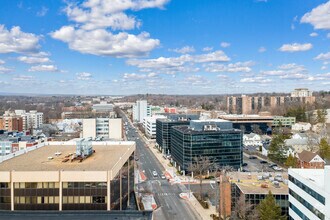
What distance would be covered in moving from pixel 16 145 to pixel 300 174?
64.6 m

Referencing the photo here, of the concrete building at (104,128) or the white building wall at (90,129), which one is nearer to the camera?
the concrete building at (104,128)

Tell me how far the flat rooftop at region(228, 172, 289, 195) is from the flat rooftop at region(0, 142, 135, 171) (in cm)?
1605

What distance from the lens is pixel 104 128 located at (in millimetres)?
100438

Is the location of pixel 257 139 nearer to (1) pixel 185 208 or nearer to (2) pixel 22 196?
(1) pixel 185 208

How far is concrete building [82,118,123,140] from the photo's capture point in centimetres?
9881

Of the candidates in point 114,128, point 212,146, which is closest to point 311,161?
point 212,146

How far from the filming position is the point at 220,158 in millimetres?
75062

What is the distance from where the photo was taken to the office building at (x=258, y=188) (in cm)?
4622

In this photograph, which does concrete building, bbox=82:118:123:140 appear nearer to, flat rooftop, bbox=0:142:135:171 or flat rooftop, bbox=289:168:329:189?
flat rooftop, bbox=0:142:135:171

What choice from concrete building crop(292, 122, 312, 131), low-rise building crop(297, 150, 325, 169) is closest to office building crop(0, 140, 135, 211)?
low-rise building crop(297, 150, 325, 169)

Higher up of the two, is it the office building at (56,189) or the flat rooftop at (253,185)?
the office building at (56,189)

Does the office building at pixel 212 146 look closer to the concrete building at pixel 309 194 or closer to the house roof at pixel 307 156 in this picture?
the house roof at pixel 307 156

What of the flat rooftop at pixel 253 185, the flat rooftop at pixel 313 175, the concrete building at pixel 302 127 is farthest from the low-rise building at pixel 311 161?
the concrete building at pixel 302 127

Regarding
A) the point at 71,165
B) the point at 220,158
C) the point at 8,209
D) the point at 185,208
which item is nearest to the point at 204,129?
the point at 220,158
